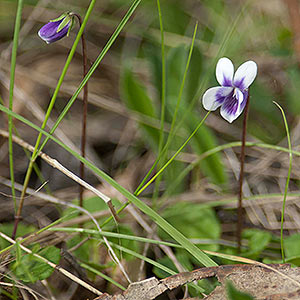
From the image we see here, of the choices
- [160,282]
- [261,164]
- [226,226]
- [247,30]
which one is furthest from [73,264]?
[247,30]

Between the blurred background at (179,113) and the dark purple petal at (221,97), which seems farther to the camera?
the blurred background at (179,113)

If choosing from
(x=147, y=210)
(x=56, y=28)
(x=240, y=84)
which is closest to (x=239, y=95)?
(x=240, y=84)

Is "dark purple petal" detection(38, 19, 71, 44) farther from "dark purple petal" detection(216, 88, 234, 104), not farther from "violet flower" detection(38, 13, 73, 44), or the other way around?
"dark purple petal" detection(216, 88, 234, 104)

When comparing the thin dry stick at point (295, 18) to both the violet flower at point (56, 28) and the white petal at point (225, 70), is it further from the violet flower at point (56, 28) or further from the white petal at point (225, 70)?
the violet flower at point (56, 28)

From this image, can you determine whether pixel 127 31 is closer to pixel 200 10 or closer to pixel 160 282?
pixel 200 10

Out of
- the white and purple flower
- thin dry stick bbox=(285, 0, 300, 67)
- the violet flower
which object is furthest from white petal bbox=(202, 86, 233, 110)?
thin dry stick bbox=(285, 0, 300, 67)

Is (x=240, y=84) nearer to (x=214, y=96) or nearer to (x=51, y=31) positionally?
(x=214, y=96)

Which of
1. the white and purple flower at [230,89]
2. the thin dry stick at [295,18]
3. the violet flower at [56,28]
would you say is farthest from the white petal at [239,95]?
the thin dry stick at [295,18]

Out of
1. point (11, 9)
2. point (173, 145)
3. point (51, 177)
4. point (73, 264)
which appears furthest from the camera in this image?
point (11, 9)
